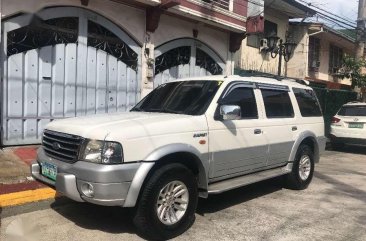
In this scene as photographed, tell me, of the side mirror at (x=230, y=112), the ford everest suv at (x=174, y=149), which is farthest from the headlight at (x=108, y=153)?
the side mirror at (x=230, y=112)

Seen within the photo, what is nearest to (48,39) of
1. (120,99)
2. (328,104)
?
(120,99)

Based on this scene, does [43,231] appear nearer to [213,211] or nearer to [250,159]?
[213,211]

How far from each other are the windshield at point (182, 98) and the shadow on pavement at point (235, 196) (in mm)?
1423

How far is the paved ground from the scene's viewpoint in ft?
15.7

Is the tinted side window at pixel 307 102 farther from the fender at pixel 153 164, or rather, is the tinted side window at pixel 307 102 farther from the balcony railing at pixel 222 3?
the balcony railing at pixel 222 3

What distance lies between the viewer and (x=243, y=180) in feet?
18.7

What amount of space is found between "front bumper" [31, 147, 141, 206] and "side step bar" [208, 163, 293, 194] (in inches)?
52.0

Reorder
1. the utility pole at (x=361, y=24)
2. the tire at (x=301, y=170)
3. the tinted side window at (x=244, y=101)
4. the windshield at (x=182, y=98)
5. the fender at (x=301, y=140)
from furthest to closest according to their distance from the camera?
the utility pole at (x=361, y=24) → the tire at (x=301, y=170) → the fender at (x=301, y=140) → the tinted side window at (x=244, y=101) → the windshield at (x=182, y=98)

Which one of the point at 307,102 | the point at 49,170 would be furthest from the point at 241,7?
the point at 49,170

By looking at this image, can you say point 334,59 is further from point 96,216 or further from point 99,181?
point 99,181

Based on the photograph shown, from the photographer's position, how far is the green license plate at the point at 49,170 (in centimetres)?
459

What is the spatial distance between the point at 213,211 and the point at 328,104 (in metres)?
13.0

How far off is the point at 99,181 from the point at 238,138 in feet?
7.17

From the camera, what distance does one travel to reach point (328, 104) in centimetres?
1733
